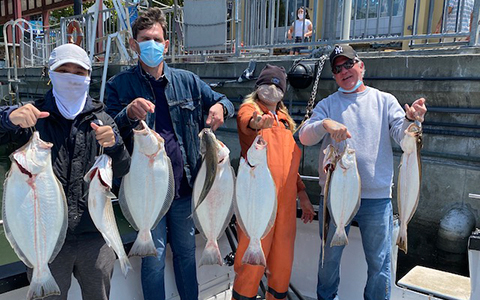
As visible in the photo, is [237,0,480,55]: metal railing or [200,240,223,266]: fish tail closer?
[200,240,223,266]: fish tail

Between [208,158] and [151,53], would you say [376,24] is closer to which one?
[151,53]

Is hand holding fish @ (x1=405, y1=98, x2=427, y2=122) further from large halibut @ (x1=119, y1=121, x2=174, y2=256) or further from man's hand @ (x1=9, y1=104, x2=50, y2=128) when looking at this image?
man's hand @ (x1=9, y1=104, x2=50, y2=128)

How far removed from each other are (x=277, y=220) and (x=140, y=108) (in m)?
1.30

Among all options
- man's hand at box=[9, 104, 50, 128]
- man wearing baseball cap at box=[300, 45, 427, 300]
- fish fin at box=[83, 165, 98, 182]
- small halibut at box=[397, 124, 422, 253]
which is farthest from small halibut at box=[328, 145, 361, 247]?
man's hand at box=[9, 104, 50, 128]

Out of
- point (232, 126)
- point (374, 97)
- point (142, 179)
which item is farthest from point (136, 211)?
point (232, 126)

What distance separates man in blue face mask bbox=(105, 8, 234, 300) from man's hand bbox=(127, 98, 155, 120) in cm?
29

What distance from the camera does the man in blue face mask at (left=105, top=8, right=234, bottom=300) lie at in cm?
271

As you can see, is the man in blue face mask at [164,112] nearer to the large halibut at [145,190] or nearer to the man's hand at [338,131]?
the large halibut at [145,190]

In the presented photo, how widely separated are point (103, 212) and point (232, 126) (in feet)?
18.6

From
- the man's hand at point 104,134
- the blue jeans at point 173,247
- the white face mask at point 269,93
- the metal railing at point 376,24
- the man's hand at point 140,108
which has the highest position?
the metal railing at point 376,24

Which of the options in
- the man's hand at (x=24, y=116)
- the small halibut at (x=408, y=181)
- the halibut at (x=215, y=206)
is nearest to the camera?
the man's hand at (x=24, y=116)

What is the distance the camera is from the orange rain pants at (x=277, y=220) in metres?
2.88

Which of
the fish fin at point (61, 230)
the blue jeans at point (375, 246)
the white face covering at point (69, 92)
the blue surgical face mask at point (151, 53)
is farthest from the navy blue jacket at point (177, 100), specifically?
the blue jeans at point (375, 246)

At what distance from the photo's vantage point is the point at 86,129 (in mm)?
2326
